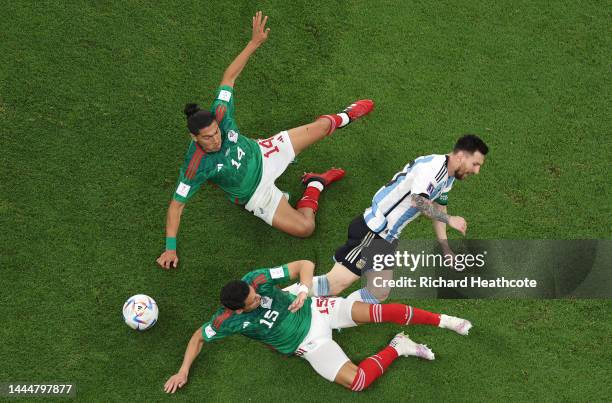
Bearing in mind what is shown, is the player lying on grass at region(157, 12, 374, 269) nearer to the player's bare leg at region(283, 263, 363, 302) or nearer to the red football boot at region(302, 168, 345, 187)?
the red football boot at region(302, 168, 345, 187)

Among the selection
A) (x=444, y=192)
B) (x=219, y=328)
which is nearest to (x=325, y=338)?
(x=219, y=328)

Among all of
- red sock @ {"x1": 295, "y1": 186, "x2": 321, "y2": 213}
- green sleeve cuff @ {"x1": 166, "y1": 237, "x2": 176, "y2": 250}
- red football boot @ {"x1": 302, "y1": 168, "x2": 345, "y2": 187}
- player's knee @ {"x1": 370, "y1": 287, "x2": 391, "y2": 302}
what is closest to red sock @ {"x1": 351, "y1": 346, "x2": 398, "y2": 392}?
player's knee @ {"x1": 370, "y1": 287, "x2": 391, "y2": 302}

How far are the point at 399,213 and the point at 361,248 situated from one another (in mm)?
556

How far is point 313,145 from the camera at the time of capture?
9125 millimetres

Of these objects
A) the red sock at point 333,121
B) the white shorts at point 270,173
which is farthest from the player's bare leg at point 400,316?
the red sock at point 333,121

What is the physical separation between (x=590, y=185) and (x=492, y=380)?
2667 millimetres

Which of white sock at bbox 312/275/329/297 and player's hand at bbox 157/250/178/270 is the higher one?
white sock at bbox 312/275/329/297

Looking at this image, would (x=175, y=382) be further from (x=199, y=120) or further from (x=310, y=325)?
(x=199, y=120)

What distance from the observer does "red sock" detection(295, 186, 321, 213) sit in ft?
27.9

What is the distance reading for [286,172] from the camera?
901 centimetres

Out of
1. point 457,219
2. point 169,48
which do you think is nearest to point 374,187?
point 457,219

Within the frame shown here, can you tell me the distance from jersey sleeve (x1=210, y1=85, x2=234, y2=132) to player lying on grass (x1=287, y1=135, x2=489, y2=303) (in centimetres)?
175

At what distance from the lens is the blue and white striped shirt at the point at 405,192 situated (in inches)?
261

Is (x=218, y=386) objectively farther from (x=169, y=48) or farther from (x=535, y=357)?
(x=169, y=48)
